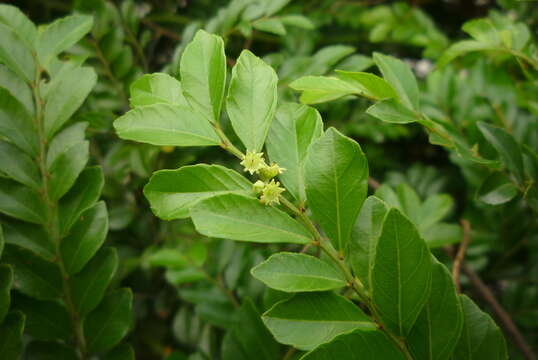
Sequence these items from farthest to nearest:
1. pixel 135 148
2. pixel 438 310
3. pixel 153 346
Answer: pixel 153 346 < pixel 135 148 < pixel 438 310

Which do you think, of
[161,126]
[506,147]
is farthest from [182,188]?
[506,147]

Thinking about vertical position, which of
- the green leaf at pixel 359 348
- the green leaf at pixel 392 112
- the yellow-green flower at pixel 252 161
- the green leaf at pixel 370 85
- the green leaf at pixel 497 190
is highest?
the green leaf at pixel 370 85

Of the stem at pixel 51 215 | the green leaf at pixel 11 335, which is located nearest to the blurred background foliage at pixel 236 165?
the stem at pixel 51 215

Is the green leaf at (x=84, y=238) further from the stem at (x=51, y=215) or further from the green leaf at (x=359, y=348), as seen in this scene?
the green leaf at (x=359, y=348)

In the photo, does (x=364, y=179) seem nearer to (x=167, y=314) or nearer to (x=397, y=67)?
(x=397, y=67)

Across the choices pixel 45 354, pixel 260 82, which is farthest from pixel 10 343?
pixel 260 82

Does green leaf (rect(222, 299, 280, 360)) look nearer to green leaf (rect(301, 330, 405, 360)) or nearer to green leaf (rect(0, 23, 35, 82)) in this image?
green leaf (rect(301, 330, 405, 360))

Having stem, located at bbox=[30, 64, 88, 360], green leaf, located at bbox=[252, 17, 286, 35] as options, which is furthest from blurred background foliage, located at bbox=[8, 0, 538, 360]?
stem, located at bbox=[30, 64, 88, 360]

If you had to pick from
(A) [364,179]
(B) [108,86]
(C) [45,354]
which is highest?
(A) [364,179]
